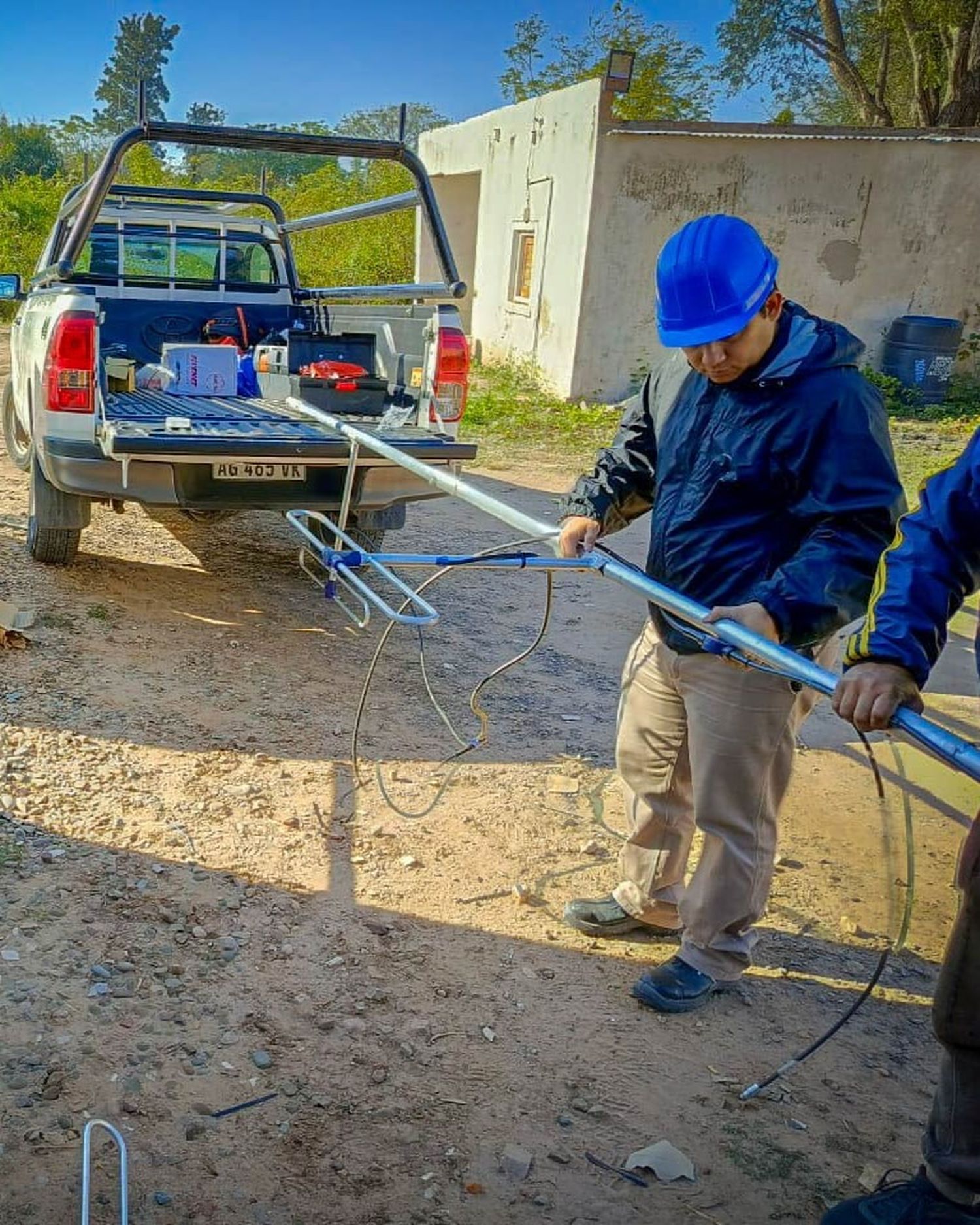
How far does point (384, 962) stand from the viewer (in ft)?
9.77

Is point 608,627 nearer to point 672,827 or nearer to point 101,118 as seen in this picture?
point 672,827

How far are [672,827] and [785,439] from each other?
3.85 ft

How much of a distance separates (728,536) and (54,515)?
12.9ft

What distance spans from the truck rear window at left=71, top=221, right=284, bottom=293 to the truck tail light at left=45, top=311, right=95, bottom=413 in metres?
2.13

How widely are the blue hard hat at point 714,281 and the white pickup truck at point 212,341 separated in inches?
108

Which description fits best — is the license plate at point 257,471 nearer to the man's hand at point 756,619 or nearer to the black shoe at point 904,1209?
the man's hand at point 756,619

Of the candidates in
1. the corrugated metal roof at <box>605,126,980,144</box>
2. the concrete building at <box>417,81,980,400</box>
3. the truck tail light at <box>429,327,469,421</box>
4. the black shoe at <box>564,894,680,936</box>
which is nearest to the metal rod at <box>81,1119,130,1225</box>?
the black shoe at <box>564,894,680,936</box>

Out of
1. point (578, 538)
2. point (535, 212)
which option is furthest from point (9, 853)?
point (535, 212)

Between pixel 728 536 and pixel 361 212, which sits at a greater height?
pixel 361 212

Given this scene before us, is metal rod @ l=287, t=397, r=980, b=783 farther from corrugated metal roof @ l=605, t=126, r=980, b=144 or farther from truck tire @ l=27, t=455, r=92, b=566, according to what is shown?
corrugated metal roof @ l=605, t=126, r=980, b=144

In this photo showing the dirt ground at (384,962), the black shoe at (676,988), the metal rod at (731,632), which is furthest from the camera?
the black shoe at (676,988)

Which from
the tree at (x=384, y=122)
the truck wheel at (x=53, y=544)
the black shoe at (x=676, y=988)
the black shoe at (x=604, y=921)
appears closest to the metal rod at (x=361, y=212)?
the truck wheel at (x=53, y=544)

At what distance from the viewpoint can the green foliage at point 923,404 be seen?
13320mm

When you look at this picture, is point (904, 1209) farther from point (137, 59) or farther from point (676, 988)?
point (137, 59)
